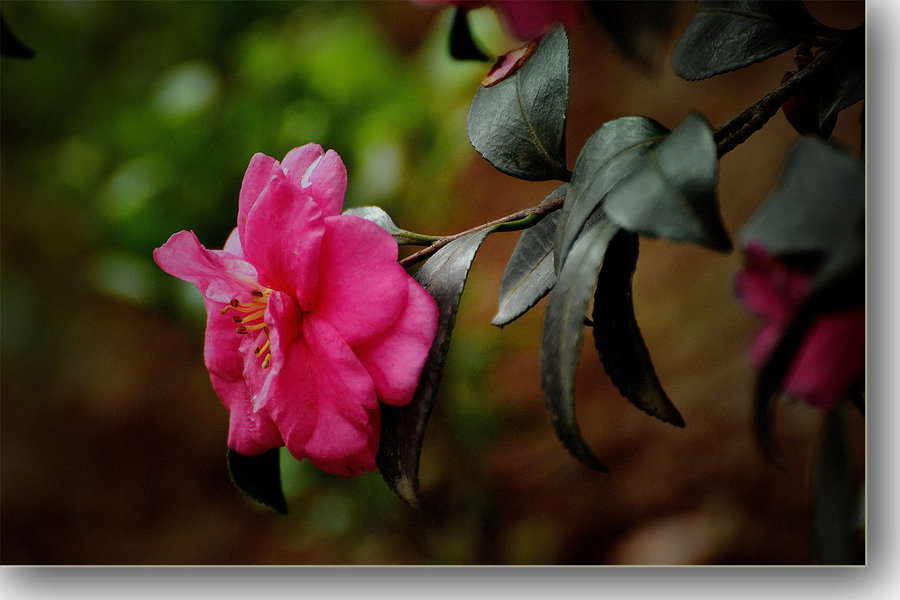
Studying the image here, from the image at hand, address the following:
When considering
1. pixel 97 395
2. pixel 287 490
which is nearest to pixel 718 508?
pixel 287 490

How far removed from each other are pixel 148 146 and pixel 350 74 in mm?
395

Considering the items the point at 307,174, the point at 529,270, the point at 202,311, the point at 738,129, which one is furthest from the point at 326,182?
the point at 202,311

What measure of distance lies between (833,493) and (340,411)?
273mm

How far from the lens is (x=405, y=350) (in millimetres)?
412

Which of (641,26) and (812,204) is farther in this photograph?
(641,26)

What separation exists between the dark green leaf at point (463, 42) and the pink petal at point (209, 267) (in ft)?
0.73

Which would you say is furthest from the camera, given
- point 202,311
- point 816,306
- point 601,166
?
point 202,311

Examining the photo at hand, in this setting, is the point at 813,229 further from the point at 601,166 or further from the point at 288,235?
the point at 288,235

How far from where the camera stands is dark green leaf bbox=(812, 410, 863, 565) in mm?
388

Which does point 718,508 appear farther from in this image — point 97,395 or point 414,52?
point 97,395

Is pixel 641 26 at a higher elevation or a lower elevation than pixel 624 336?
higher

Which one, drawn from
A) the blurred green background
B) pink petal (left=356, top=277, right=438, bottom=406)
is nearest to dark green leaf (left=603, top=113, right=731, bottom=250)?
pink petal (left=356, top=277, right=438, bottom=406)

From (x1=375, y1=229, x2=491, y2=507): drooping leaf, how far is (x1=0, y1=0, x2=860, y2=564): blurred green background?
77 centimetres

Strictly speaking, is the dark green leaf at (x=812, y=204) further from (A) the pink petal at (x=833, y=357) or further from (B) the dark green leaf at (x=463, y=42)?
(B) the dark green leaf at (x=463, y=42)
